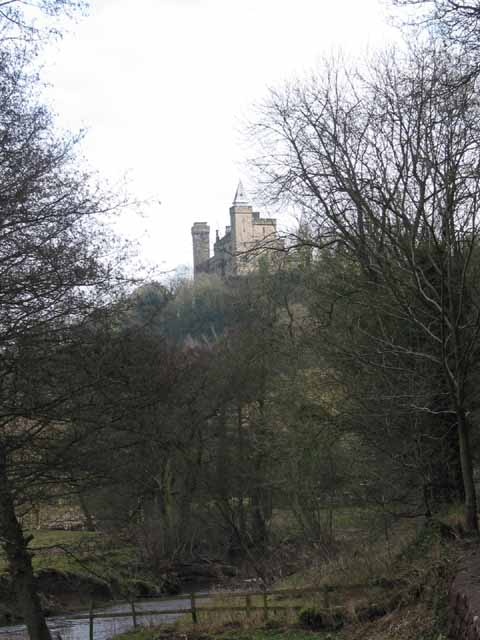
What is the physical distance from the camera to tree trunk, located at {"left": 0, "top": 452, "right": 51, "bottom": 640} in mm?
11391

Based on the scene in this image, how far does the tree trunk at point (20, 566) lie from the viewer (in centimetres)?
1139

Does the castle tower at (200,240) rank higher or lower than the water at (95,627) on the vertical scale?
higher

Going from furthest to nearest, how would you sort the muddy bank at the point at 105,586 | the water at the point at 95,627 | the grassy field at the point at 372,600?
the muddy bank at the point at 105,586 < the water at the point at 95,627 < the grassy field at the point at 372,600

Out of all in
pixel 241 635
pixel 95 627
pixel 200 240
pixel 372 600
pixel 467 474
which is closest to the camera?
pixel 467 474

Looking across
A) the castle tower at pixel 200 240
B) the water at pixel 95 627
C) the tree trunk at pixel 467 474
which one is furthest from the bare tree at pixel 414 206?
the castle tower at pixel 200 240

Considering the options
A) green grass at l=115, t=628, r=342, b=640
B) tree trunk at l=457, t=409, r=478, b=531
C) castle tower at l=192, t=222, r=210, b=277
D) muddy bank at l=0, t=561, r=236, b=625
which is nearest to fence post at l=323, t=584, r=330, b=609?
green grass at l=115, t=628, r=342, b=640

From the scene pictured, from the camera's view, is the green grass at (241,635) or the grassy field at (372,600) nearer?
the grassy field at (372,600)

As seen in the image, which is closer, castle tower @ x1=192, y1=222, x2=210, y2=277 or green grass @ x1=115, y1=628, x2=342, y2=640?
green grass @ x1=115, y1=628, x2=342, y2=640

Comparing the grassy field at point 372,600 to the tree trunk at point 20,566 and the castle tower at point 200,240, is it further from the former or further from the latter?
the castle tower at point 200,240

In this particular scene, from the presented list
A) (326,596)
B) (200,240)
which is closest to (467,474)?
(326,596)

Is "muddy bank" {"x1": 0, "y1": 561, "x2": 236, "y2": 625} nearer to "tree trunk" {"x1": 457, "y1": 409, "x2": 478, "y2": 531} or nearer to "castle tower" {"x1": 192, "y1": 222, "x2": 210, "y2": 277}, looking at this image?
"tree trunk" {"x1": 457, "y1": 409, "x2": 478, "y2": 531}

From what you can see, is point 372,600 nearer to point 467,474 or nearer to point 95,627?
point 467,474

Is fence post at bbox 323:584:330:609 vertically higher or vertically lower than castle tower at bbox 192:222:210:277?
lower

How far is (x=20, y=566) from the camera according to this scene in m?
12.0
